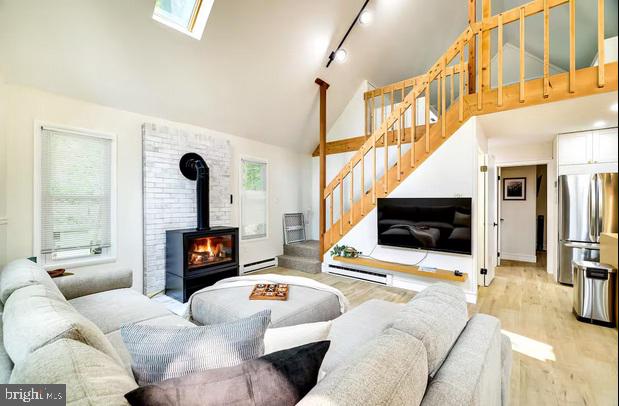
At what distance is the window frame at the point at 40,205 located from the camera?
2.69 metres

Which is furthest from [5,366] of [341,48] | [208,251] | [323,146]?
[341,48]

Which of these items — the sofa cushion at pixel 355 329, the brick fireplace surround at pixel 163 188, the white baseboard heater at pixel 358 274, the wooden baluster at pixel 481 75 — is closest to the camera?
the sofa cushion at pixel 355 329

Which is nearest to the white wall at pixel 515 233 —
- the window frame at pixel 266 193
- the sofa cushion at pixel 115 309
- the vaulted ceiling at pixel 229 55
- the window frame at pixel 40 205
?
the vaulted ceiling at pixel 229 55

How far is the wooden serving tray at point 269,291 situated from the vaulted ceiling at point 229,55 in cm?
265

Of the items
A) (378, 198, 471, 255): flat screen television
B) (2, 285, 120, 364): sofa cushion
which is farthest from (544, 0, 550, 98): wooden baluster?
(2, 285, 120, 364): sofa cushion

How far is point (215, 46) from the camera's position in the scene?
3207 millimetres

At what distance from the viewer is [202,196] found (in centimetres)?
366

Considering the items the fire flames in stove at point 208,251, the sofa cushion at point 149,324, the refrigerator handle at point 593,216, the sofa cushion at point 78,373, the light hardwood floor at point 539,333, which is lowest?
the light hardwood floor at point 539,333

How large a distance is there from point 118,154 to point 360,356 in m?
3.53

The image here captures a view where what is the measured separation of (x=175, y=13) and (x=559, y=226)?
3.69 m

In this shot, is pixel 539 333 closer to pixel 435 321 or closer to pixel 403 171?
pixel 435 321

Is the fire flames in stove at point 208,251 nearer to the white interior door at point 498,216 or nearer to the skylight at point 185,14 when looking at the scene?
the skylight at point 185,14

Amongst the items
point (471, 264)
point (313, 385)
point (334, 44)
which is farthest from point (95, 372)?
point (334, 44)

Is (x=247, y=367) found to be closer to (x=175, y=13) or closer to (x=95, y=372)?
(x=95, y=372)
